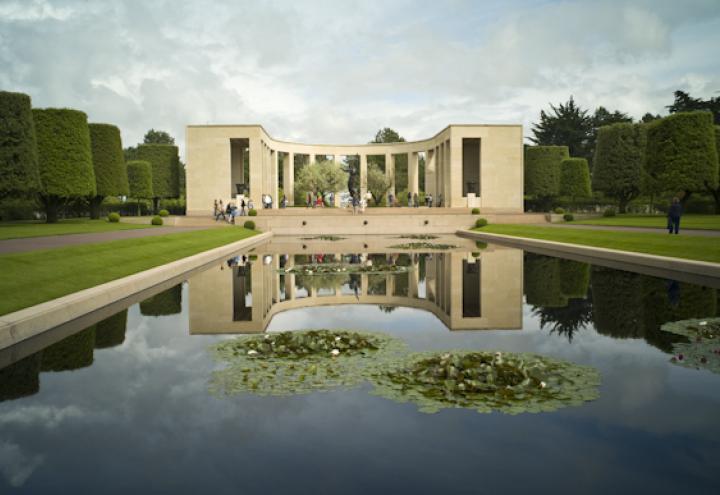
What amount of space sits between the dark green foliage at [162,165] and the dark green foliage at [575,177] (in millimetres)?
37400

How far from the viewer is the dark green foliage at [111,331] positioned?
22.9 feet

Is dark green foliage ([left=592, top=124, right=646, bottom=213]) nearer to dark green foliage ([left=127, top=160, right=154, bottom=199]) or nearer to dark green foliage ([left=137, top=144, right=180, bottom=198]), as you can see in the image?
dark green foliage ([left=137, top=144, right=180, bottom=198])

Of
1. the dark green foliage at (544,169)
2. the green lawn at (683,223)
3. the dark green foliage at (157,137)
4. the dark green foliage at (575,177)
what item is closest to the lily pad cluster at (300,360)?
the green lawn at (683,223)

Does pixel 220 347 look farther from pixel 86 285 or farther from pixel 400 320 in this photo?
pixel 86 285

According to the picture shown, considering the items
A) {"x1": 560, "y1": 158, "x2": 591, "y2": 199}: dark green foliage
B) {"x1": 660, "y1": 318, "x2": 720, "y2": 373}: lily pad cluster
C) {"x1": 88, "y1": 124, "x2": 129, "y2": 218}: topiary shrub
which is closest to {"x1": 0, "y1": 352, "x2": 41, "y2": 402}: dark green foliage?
{"x1": 660, "y1": 318, "x2": 720, "y2": 373}: lily pad cluster

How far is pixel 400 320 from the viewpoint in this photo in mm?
8391

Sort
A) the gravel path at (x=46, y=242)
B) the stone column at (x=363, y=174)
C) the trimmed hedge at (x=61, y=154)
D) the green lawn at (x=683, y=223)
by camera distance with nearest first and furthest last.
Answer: the gravel path at (x=46, y=242)
the green lawn at (x=683, y=223)
the trimmed hedge at (x=61, y=154)
the stone column at (x=363, y=174)

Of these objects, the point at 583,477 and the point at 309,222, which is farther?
the point at 309,222

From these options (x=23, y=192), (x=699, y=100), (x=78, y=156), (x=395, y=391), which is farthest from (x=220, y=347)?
(x=699, y=100)

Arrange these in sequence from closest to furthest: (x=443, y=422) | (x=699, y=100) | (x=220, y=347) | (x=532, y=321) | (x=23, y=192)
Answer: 1. (x=443, y=422)
2. (x=220, y=347)
3. (x=532, y=321)
4. (x=23, y=192)
5. (x=699, y=100)

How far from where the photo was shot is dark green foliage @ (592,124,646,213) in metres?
48.7

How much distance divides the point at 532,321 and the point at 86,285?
7564 millimetres

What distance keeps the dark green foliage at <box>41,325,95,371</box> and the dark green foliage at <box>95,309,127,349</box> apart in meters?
0.09

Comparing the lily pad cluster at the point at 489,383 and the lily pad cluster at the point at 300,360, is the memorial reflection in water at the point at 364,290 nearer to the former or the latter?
the lily pad cluster at the point at 300,360
